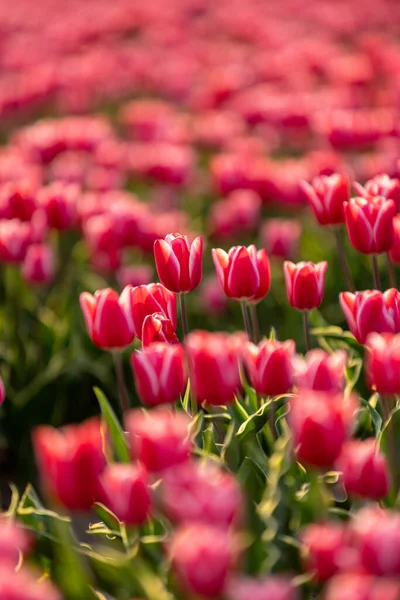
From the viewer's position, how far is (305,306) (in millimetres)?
2260

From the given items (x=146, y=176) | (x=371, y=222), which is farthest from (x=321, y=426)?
(x=146, y=176)

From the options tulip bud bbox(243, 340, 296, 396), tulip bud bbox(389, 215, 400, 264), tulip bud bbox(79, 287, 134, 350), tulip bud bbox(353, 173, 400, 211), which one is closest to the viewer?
tulip bud bbox(243, 340, 296, 396)

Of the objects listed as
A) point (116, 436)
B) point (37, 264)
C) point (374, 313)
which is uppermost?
point (374, 313)

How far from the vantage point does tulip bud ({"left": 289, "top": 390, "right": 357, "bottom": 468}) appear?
1.47m

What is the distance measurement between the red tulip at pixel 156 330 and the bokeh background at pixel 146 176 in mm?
1021

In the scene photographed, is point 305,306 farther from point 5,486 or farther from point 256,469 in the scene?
point 5,486

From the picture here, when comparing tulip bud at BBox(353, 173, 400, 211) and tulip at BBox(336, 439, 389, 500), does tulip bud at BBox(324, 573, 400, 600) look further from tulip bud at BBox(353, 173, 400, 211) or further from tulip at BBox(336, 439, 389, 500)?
tulip bud at BBox(353, 173, 400, 211)

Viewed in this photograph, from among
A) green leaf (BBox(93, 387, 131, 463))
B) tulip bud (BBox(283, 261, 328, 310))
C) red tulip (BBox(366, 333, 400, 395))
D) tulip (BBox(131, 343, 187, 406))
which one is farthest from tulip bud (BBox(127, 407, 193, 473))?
tulip bud (BBox(283, 261, 328, 310))

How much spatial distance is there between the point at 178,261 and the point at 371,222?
0.56m

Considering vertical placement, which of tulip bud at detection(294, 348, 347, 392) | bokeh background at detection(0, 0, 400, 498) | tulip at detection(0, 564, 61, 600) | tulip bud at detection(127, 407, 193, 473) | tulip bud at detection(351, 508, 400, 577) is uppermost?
tulip at detection(0, 564, 61, 600)

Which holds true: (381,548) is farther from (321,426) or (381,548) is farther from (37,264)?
(37,264)

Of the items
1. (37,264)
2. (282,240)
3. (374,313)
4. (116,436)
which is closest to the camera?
(374,313)

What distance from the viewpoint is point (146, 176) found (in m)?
4.68

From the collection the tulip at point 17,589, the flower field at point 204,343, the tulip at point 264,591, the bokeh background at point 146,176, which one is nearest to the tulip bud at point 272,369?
the flower field at point 204,343
